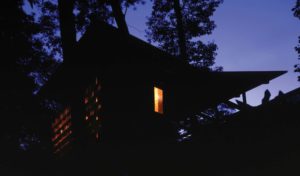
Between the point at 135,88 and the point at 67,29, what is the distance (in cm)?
319

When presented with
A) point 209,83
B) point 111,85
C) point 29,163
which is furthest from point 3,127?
point 209,83

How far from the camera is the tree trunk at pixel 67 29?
12.2 metres

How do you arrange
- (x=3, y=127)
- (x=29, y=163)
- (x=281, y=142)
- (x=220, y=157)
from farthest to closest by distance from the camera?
1. (x=3, y=127)
2. (x=29, y=163)
3. (x=220, y=157)
4. (x=281, y=142)

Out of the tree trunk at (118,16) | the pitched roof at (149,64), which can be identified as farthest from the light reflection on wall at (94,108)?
the tree trunk at (118,16)

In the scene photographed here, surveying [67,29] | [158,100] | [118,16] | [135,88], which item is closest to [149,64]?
[135,88]

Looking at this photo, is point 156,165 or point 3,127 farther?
point 3,127

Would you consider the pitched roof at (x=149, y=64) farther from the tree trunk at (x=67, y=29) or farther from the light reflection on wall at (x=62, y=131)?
the light reflection on wall at (x=62, y=131)

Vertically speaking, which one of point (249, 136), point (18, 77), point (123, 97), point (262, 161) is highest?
point (18, 77)

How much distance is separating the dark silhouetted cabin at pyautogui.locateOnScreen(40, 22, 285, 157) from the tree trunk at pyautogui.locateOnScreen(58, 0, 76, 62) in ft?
1.14

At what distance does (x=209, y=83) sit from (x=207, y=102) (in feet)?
4.27

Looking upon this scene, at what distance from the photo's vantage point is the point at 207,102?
47.4 ft

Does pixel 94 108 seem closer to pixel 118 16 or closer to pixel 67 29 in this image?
pixel 67 29

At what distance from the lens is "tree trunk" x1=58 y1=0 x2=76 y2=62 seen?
39.9ft

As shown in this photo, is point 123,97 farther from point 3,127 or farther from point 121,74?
point 3,127
